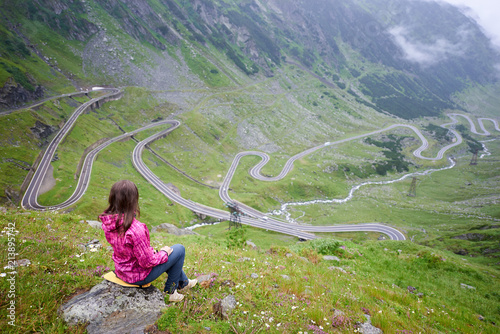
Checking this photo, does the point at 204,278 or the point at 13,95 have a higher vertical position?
the point at 204,278

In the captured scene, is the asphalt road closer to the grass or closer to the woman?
the grass

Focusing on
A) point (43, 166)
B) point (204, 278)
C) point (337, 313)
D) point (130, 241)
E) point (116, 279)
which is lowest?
point (43, 166)

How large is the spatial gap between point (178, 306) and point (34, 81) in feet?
437

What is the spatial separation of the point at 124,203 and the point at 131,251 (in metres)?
1.33

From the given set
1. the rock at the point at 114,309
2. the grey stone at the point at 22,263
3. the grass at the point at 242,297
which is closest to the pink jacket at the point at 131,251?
the rock at the point at 114,309

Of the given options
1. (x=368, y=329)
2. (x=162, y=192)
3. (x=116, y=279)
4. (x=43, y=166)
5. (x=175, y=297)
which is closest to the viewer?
(x=116, y=279)

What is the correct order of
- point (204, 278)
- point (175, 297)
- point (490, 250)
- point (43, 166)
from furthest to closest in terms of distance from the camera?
point (43, 166) < point (490, 250) < point (204, 278) < point (175, 297)

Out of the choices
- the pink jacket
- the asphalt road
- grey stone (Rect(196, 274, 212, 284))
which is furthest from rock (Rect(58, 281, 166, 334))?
the asphalt road

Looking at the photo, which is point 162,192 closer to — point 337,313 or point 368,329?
point 337,313

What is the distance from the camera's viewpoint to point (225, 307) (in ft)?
22.9

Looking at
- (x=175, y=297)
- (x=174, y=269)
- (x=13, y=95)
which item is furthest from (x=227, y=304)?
(x=13, y=95)

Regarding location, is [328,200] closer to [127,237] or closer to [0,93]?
[127,237]

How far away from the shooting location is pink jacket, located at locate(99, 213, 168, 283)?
600cm

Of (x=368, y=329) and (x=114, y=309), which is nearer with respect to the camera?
(x=114, y=309)
